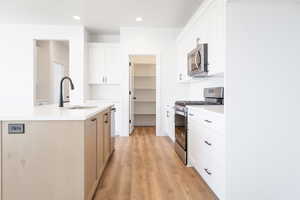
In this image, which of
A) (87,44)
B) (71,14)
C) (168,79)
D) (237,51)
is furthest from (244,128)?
(87,44)

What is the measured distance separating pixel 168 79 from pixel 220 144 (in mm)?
3391

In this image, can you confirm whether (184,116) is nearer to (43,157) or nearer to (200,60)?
(200,60)

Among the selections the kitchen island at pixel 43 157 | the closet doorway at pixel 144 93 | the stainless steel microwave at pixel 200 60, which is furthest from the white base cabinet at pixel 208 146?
the closet doorway at pixel 144 93

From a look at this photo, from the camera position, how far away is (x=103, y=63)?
210 inches

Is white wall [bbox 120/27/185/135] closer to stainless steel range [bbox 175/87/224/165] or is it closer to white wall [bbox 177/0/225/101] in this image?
white wall [bbox 177/0/225/101]

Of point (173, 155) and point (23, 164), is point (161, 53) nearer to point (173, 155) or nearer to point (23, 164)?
point (173, 155)

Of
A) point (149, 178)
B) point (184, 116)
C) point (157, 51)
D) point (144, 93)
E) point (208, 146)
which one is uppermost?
point (157, 51)

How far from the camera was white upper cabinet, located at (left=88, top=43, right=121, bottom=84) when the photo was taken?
209 inches

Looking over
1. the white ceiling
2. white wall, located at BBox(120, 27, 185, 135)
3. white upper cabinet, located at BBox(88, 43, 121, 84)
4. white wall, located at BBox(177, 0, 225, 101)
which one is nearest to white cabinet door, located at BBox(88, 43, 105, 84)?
white upper cabinet, located at BBox(88, 43, 121, 84)

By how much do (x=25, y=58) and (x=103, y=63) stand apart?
1.88 meters

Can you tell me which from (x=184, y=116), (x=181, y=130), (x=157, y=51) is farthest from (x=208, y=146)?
(x=157, y=51)

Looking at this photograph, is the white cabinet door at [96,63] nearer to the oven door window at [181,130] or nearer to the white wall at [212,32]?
the white wall at [212,32]

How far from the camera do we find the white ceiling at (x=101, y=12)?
12.3 ft

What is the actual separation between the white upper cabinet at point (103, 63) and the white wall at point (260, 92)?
3.93 metres
